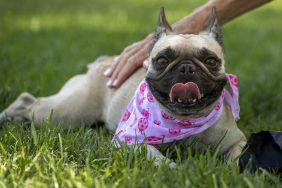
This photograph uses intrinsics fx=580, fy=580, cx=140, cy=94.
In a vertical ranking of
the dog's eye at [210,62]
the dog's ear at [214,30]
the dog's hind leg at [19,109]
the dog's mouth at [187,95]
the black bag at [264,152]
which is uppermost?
the dog's ear at [214,30]

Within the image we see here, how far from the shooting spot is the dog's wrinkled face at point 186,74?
3.74 m

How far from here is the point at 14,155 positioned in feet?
11.5

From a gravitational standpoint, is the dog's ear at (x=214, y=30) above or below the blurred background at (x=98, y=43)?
above

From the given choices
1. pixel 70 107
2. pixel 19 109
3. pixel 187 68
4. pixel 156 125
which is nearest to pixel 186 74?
pixel 187 68

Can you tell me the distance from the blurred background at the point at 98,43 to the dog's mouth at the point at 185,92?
1.36 meters

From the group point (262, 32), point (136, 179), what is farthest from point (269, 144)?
point (262, 32)

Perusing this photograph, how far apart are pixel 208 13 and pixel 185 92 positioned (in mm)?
1556

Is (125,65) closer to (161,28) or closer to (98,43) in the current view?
(161,28)

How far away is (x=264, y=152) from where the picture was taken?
3.67 m

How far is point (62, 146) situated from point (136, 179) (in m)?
0.73

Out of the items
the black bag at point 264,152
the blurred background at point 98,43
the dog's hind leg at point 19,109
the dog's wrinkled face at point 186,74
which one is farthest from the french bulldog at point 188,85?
the blurred background at point 98,43

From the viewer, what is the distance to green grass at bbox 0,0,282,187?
3240mm

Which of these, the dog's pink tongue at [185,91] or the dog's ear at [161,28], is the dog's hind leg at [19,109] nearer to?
the dog's ear at [161,28]

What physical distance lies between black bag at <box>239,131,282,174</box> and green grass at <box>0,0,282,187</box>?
10 centimetres
